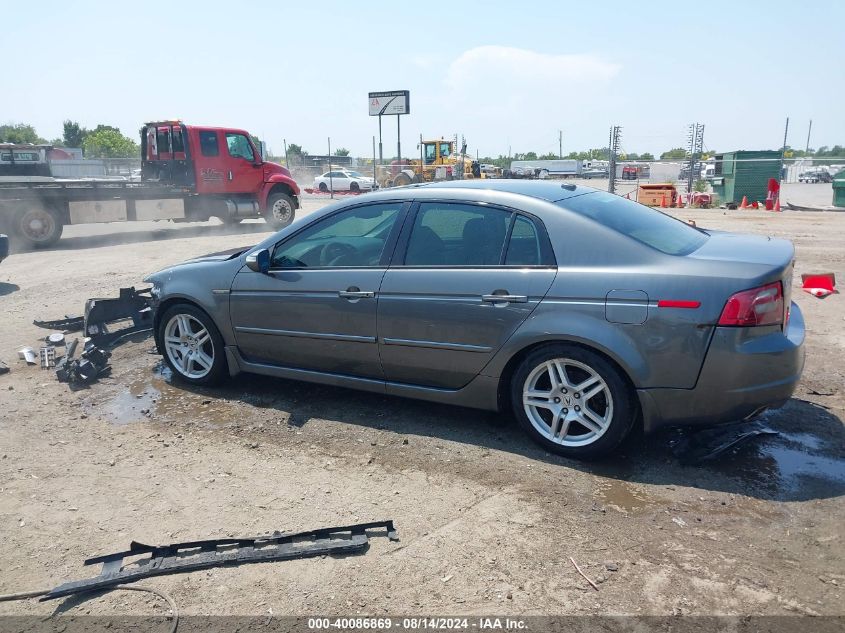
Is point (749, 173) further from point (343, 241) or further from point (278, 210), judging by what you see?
point (343, 241)

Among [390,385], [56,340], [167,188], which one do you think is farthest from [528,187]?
[167,188]

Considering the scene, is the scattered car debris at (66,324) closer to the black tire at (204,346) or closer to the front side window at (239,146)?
the black tire at (204,346)

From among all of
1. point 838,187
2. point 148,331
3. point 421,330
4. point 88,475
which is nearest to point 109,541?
point 88,475

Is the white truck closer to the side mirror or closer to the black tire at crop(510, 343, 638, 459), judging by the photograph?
the side mirror

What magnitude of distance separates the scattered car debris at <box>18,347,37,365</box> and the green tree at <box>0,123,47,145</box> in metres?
64.0

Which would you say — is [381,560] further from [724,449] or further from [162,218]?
[162,218]

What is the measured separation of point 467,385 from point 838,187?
64.4 feet

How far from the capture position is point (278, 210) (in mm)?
17953

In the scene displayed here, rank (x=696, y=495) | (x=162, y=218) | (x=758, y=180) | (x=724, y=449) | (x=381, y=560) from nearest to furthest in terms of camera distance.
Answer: (x=381, y=560) → (x=696, y=495) → (x=724, y=449) → (x=162, y=218) → (x=758, y=180)

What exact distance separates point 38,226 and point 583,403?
1405cm

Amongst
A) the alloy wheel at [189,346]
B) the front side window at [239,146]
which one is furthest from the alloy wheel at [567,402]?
the front side window at [239,146]

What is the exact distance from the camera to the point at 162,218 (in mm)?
16094

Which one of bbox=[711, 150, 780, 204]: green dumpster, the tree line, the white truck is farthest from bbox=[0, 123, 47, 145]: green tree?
bbox=[711, 150, 780, 204]: green dumpster

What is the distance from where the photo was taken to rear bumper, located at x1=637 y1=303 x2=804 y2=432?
341 cm
